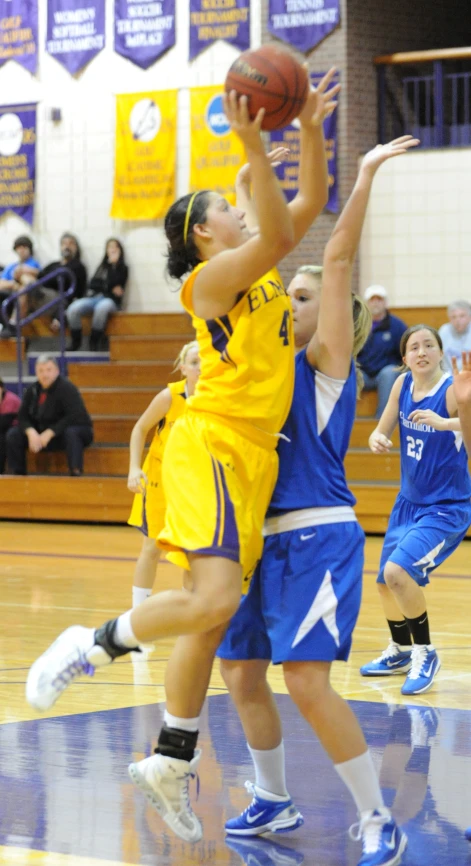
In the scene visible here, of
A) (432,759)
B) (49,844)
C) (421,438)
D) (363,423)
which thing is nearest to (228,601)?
(49,844)

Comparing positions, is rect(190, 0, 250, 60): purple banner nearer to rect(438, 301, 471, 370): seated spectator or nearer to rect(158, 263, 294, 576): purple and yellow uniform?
rect(438, 301, 471, 370): seated spectator

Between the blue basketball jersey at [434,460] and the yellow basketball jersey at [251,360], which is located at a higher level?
the yellow basketball jersey at [251,360]

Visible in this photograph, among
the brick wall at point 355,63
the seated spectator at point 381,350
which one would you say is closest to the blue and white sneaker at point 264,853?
the seated spectator at point 381,350

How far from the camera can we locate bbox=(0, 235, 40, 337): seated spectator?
1510cm

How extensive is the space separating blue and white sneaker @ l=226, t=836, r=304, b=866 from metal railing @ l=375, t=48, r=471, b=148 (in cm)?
1100

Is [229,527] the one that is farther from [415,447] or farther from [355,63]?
[355,63]

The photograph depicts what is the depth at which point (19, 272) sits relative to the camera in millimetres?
15156

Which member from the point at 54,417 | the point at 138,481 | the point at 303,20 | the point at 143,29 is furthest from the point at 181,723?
the point at 143,29

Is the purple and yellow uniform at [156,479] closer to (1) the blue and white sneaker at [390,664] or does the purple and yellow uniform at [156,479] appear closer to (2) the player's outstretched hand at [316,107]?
(1) the blue and white sneaker at [390,664]

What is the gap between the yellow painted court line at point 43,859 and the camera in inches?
124

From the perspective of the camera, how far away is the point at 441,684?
5516 mm

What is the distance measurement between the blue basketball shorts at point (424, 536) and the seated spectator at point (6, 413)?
25.6 ft

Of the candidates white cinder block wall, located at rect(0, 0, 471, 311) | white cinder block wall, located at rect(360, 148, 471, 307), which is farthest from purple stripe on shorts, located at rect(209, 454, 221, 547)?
white cinder block wall, located at rect(360, 148, 471, 307)

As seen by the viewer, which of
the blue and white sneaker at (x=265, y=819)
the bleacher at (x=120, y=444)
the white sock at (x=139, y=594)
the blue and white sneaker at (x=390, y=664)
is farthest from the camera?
the bleacher at (x=120, y=444)
